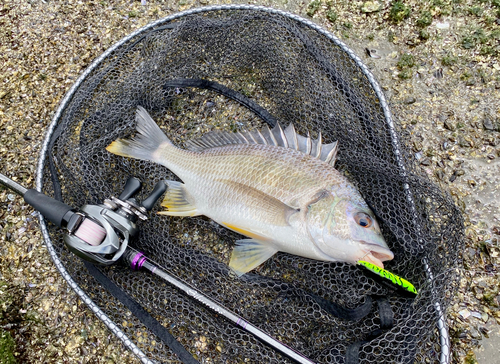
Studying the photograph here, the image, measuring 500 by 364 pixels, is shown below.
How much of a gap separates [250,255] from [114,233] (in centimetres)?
85

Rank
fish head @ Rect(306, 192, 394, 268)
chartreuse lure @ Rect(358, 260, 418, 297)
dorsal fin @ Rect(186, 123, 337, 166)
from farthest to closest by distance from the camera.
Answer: dorsal fin @ Rect(186, 123, 337, 166) → fish head @ Rect(306, 192, 394, 268) → chartreuse lure @ Rect(358, 260, 418, 297)

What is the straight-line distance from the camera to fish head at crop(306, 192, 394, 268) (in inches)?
77.6

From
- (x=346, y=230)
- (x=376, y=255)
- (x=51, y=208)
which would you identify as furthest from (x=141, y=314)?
(x=376, y=255)

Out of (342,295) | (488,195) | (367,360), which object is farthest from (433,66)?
(367,360)

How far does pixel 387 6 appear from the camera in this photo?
3.23 meters

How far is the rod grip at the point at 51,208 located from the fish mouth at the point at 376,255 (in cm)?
176

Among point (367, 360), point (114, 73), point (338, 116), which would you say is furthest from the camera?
point (114, 73)

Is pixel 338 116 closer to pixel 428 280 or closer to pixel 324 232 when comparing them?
pixel 324 232

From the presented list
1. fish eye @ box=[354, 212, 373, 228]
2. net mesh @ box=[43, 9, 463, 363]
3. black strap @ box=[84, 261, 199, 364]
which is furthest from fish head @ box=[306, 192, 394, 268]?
black strap @ box=[84, 261, 199, 364]

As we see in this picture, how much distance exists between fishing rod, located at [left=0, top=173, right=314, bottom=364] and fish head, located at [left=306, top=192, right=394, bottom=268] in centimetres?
64

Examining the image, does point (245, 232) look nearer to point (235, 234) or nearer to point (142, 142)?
point (235, 234)

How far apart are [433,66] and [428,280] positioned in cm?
201

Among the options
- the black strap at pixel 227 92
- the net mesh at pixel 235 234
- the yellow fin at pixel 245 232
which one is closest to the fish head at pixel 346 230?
the net mesh at pixel 235 234

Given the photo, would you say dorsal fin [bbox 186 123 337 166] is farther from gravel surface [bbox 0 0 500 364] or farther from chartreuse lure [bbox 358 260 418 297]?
gravel surface [bbox 0 0 500 364]
